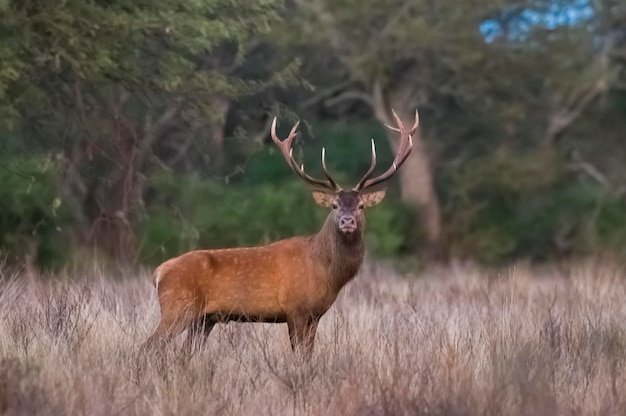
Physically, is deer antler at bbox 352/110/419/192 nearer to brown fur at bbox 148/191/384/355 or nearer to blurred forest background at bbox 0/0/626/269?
brown fur at bbox 148/191/384/355

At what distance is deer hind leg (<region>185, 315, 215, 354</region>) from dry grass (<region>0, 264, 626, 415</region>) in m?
0.08

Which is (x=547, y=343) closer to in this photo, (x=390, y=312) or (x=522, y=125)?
(x=390, y=312)

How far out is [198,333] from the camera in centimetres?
900

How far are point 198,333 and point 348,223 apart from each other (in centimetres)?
128

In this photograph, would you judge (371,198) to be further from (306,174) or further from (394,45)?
(394,45)

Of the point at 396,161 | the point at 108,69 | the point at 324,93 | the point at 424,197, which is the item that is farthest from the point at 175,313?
the point at 424,197

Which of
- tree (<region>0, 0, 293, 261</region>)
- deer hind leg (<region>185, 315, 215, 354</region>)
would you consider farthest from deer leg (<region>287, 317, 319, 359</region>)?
tree (<region>0, 0, 293, 261</region>)

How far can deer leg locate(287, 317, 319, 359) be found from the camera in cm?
897

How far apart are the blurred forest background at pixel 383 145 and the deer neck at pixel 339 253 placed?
500 centimetres

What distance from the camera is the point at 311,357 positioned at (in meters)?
8.34

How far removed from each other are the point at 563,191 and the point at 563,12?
158 inches

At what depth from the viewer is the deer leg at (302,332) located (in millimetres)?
8969

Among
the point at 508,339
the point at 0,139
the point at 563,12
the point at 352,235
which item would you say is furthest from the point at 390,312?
the point at 563,12

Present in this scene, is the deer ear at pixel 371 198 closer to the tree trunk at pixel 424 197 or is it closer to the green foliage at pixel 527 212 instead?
the tree trunk at pixel 424 197
